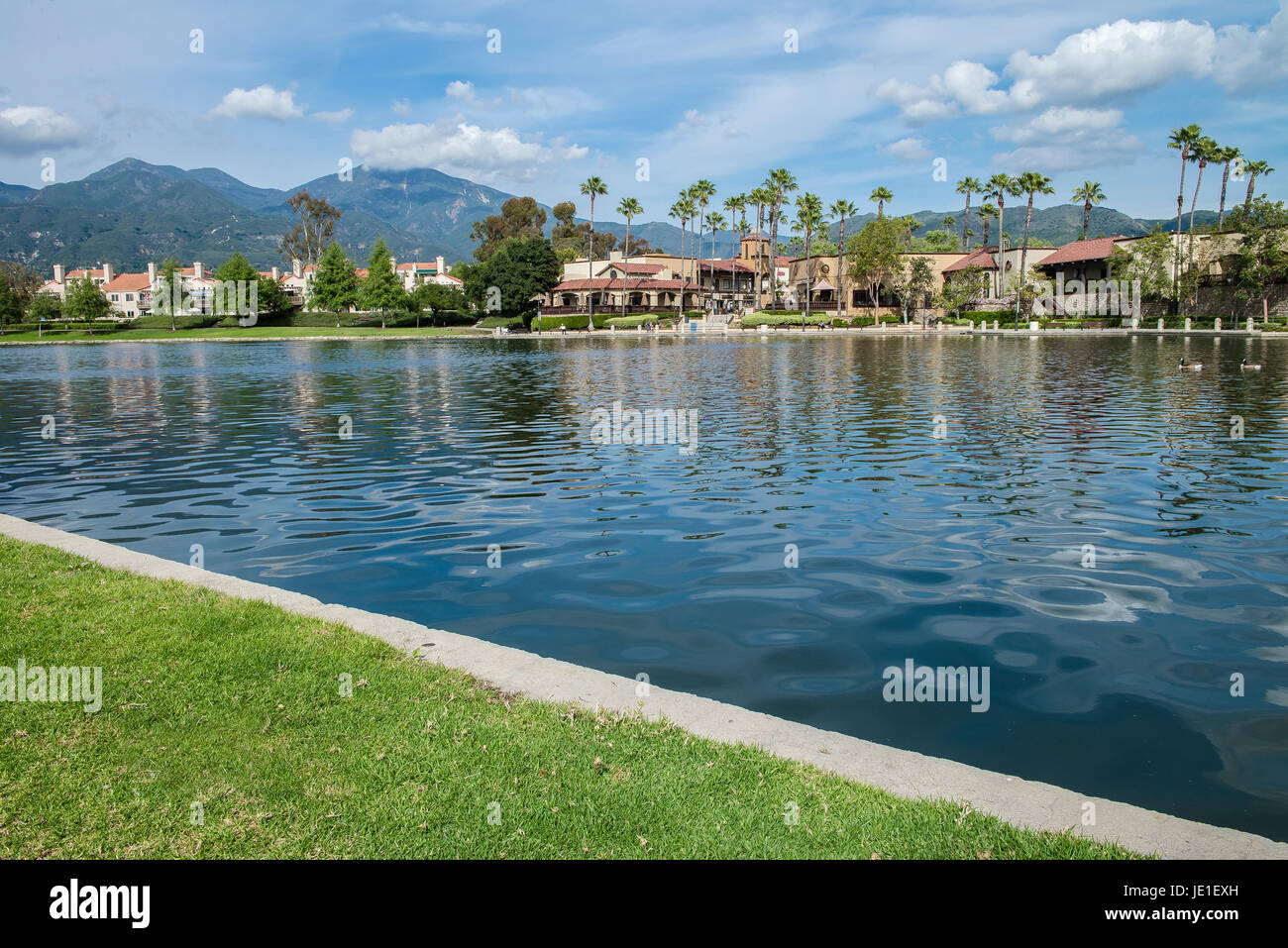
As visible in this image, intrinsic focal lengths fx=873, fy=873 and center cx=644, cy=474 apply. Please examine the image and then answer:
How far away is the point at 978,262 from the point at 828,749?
10714 cm

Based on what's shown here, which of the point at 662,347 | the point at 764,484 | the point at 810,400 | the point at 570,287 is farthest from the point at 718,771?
the point at 570,287

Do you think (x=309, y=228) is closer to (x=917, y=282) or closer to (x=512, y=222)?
(x=512, y=222)

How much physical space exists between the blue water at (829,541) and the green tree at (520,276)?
81568mm

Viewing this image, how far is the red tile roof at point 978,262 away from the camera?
10012 cm

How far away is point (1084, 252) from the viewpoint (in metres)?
91.1

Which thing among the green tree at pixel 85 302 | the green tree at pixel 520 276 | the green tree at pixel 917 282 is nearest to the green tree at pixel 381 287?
the green tree at pixel 520 276

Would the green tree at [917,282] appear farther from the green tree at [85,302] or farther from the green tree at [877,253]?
the green tree at [85,302]

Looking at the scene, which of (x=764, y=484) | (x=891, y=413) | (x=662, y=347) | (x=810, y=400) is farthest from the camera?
(x=662, y=347)

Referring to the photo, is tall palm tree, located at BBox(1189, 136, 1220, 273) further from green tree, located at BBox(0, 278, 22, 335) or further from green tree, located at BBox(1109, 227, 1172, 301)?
green tree, located at BBox(0, 278, 22, 335)

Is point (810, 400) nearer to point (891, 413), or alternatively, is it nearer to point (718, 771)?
point (891, 413)

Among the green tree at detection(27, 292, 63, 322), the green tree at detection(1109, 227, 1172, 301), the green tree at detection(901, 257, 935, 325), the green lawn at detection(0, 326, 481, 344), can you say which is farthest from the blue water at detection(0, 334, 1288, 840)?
the green tree at detection(27, 292, 63, 322)

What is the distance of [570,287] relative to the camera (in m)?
118
